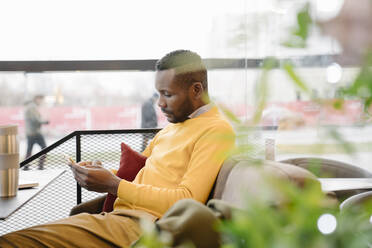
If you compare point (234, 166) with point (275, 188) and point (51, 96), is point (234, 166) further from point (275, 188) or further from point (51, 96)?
point (51, 96)

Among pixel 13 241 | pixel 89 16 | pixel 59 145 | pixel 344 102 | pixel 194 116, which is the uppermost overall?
pixel 89 16

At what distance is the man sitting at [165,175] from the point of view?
138 cm

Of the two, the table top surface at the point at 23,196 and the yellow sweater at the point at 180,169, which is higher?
the yellow sweater at the point at 180,169

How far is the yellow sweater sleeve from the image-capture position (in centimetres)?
146

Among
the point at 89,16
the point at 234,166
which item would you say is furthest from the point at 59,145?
the point at 89,16

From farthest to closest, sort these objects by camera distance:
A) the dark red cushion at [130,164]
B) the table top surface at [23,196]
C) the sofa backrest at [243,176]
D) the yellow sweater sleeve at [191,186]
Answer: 1. the dark red cushion at [130,164]
2. the yellow sweater sleeve at [191,186]
3. the table top surface at [23,196]
4. the sofa backrest at [243,176]

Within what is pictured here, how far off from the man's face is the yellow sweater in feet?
0.18

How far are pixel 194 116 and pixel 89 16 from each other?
2.03 meters

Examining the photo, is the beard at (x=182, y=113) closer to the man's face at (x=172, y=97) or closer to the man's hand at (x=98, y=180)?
the man's face at (x=172, y=97)

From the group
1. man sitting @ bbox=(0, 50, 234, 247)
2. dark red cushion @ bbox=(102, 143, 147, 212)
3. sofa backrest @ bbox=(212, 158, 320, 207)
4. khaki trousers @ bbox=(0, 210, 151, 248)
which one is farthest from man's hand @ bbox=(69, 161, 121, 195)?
sofa backrest @ bbox=(212, 158, 320, 207)

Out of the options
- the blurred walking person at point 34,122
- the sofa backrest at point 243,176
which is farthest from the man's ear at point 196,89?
the blurred walking person at point 34,122

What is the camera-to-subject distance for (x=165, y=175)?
162 cm

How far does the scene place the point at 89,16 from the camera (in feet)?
10.9

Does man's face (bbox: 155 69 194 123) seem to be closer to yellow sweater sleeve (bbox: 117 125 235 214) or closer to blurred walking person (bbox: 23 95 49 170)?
yellow sweater sleeve (bbox: 117 125 235 214)
